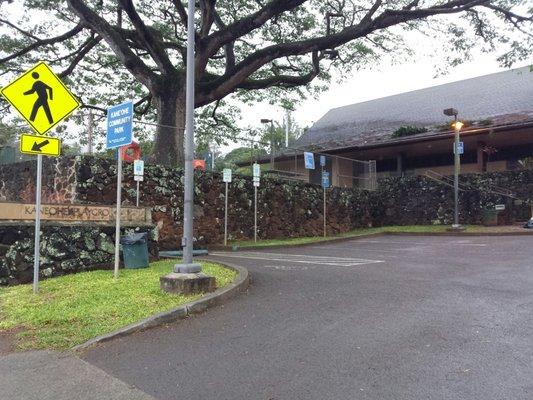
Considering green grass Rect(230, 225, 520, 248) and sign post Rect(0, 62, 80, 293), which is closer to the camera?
sign post Rect(0, 62, 80, 293)

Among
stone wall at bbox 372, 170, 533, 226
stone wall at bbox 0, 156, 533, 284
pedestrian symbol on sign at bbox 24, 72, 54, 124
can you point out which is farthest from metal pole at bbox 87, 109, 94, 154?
stone wall at bbox 372, 170, 533, 226

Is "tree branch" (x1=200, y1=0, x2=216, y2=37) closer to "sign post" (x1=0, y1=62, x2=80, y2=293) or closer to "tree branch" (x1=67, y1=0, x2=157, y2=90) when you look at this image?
"tree branch" (x1=67, y1=0, x2=157, y2=90)

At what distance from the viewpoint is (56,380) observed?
4238mm

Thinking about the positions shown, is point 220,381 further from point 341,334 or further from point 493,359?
point 493,359

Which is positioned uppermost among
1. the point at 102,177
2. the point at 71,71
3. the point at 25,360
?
the point at 71,71

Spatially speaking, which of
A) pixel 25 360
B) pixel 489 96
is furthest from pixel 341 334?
pixel 489 96

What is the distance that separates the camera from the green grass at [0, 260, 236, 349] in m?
5.50

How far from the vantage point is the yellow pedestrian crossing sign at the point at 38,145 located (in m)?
7.47

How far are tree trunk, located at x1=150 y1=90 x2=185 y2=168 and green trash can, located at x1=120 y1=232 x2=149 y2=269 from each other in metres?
6.59

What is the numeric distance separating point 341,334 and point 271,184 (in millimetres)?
13812

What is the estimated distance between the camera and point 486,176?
21734 mm

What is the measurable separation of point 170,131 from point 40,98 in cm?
872

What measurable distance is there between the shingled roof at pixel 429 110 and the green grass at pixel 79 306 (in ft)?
60.3

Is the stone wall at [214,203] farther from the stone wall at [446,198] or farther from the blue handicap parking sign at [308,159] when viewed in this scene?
the blue handicap parking sign at [308,159]
